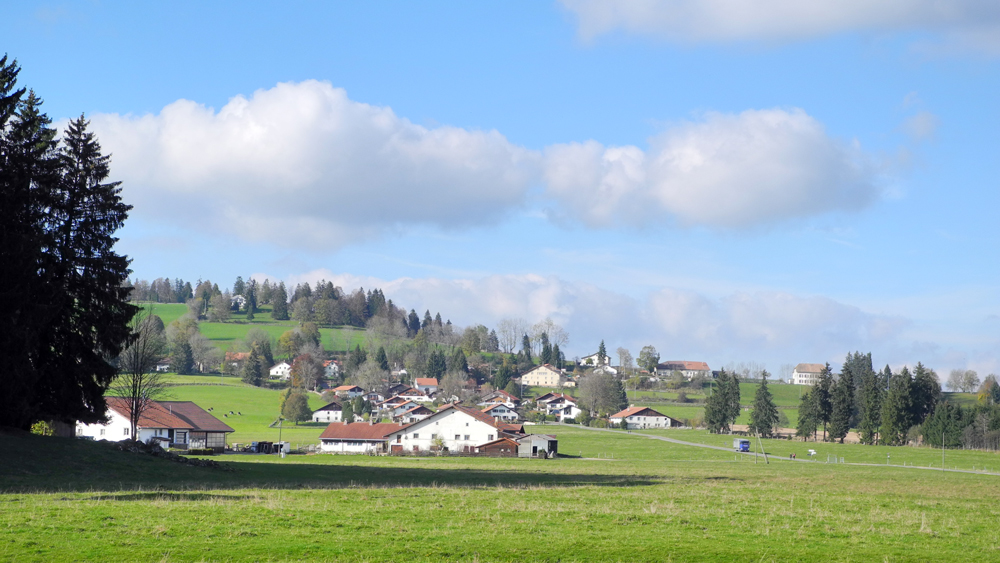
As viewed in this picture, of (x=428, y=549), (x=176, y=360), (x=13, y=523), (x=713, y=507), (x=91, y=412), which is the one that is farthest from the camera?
(x=176, y=360)

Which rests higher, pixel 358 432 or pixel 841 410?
pixel 841 410

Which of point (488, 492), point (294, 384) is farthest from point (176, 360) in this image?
point (488, 492)

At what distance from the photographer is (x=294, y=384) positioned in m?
181

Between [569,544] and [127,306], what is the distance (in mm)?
31103

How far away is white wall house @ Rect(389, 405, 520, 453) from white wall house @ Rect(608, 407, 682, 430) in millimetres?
Result: 67023

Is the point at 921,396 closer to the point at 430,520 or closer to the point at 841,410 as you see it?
the point at 841,410

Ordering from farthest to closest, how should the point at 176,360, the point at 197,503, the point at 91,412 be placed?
the point at 176,360 < the point at 91,412 < the point at 197,503

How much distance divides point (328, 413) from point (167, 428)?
2504 inches

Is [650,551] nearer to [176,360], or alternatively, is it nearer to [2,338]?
[2,338]

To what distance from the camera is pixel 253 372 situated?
175 meters

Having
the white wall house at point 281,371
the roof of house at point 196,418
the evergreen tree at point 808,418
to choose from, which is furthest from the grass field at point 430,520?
the white wall house at point 281,371

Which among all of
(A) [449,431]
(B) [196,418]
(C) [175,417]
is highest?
(C) [175,417]

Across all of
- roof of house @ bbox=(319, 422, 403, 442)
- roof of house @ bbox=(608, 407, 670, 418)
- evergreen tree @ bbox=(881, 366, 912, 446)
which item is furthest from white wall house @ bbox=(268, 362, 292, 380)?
evergreen tree @ bbox=(881, 366, 912, 446)

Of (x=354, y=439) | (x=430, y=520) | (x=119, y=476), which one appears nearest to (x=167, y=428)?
(x=354, y=439)
